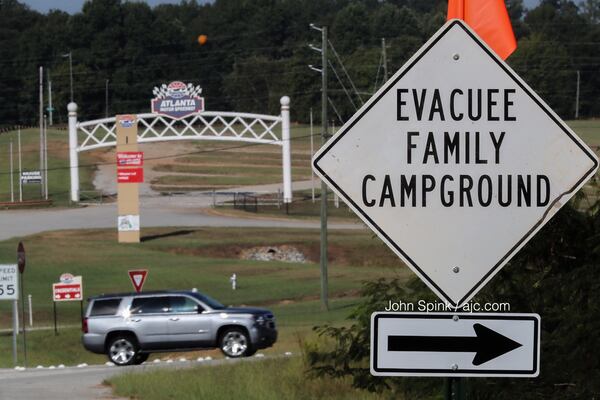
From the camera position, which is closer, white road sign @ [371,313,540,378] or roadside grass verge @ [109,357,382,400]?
white road sign @ [371,313,540,378]

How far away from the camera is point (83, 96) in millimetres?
133500

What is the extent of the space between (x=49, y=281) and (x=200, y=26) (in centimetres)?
12330

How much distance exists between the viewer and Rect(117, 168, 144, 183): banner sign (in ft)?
190

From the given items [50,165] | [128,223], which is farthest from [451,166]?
[50,165]

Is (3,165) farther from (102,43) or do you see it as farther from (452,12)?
(452,12)

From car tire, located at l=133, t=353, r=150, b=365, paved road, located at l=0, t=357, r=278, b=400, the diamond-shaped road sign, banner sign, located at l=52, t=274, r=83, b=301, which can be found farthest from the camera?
banner sign, located at l=52, t=274, r=83, b=301

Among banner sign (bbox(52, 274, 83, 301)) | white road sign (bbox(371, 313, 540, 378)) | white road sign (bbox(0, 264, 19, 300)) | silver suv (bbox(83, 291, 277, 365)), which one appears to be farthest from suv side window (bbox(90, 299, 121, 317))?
white road sign (bbox(371, 313, 540, 378))

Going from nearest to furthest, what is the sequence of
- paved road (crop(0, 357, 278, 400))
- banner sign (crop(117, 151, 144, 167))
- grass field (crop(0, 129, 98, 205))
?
paved road (crop(0, 357, 278, 400)) → banner sign (crop(117, 151, 144, 167)) → grass field (crop(0, 129, 98, 205))

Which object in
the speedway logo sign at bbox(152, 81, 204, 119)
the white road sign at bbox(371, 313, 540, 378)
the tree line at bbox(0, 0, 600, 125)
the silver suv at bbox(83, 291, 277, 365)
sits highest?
the tree line at bbox(0, 0, 600, 125)

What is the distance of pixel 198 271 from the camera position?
5053 cm

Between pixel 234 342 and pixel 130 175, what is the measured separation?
3177 centimetres

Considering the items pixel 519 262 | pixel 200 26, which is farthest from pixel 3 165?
pixel 519 262

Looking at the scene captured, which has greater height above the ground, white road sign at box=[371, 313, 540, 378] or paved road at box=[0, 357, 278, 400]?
white road sign at box=[371, 313, 540, 378]

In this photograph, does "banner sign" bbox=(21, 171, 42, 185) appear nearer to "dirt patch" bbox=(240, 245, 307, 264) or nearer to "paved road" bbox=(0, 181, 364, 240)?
"paved road" bbox=(0, 181, 364, 240)
